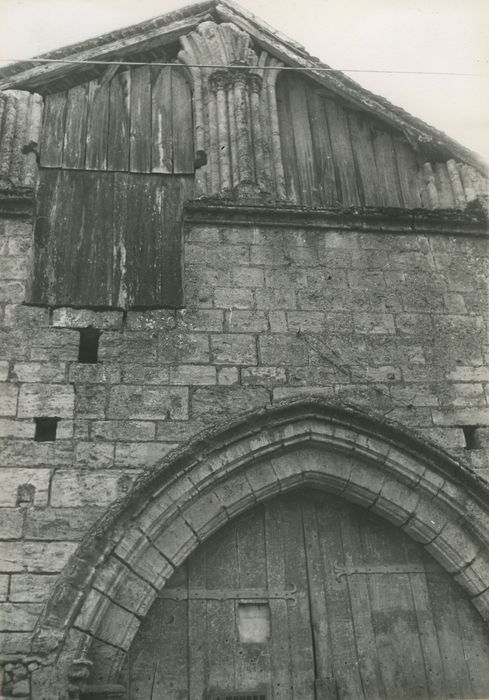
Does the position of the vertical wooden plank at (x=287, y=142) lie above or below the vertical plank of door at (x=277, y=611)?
above

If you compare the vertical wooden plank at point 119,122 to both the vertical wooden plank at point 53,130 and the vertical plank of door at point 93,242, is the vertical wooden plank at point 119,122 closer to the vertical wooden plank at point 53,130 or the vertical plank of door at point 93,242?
the vertical plank of door at point 93,242

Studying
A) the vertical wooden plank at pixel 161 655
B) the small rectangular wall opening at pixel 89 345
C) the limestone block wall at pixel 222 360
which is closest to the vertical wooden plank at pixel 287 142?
the limestone block wall at pixel 222 360

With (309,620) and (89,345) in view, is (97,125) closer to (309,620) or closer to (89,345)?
(89,345)

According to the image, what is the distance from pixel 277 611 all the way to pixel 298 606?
0.14 m

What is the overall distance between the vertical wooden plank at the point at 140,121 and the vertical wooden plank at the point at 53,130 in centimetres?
58

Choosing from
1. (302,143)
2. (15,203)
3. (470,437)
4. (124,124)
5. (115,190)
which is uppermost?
(124,124)

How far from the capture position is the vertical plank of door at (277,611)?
4708mm

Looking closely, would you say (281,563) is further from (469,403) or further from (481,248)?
(481,248)

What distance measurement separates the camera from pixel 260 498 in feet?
16.5

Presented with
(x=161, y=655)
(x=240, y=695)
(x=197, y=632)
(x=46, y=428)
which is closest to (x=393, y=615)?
(x=240, y=695)

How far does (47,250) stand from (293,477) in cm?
246

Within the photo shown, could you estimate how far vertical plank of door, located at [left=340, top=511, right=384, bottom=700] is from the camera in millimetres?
4781

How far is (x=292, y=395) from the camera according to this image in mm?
5301

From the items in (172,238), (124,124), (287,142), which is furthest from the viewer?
(287,142)
